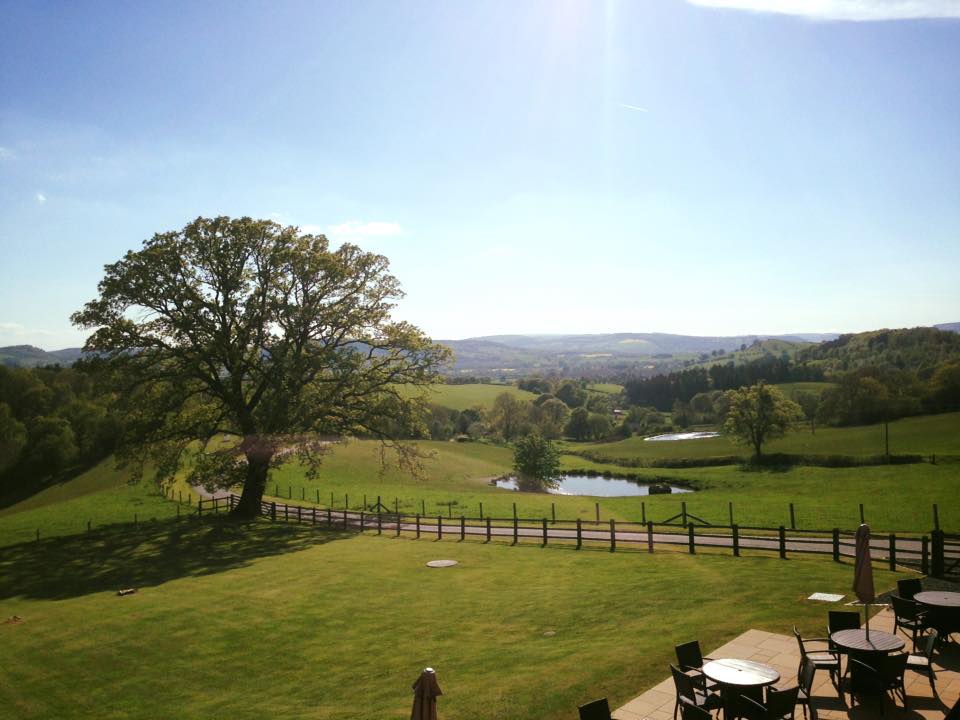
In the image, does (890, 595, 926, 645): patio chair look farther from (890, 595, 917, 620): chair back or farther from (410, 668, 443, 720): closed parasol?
(410, 668, 443, 720): closed parasol

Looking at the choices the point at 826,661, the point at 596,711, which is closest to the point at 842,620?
the point at 826,661

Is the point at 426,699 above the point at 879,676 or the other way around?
above

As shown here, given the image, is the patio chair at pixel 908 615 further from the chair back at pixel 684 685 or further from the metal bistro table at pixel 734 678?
the chair back at pixel 684 685

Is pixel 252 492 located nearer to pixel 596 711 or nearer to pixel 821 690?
pixel 596 711

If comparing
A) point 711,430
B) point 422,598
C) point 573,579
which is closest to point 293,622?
point 422,598

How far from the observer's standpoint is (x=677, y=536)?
27.9m

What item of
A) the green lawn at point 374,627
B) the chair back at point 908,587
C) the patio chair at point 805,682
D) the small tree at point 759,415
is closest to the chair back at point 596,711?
the green lawn at point 374,627

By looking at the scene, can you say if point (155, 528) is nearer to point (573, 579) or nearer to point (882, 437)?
point (573, 579)

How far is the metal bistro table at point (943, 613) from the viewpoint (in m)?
11.7

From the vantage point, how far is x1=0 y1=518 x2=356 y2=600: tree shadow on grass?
82.0 ft

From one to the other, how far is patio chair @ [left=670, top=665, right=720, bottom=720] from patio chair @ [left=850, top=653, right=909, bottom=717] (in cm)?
229

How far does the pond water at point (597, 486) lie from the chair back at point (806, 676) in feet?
194

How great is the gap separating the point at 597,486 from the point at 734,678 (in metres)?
71.6

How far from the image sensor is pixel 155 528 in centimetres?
3672
